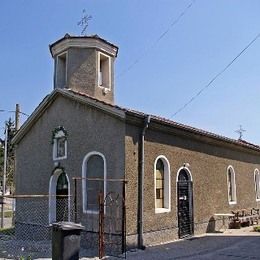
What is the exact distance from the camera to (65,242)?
30.2ft

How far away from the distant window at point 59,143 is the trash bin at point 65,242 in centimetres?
616

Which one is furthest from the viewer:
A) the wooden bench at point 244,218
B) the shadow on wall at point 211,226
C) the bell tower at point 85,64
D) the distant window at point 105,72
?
the wooden bench at point 244,218

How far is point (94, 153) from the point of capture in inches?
555

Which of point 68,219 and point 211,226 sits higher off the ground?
point 68,219

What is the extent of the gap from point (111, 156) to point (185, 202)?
4.37 m

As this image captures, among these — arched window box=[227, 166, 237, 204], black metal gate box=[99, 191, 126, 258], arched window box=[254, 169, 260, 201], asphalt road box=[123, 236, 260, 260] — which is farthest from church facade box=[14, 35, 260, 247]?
arched window box=[254, 169, 260, 201]

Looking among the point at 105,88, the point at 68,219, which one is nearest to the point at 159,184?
the point at 68,219

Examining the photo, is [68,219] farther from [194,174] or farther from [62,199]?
[194,174]

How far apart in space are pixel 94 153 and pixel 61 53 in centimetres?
534

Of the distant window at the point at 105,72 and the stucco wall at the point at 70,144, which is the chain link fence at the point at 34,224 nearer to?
the stucco wall at the point at 70,144

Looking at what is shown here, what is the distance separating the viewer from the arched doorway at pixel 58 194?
15.6 meters

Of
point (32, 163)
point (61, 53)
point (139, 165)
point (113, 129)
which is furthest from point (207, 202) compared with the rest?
point (61, 53)

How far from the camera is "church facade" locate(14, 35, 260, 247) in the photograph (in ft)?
44.0

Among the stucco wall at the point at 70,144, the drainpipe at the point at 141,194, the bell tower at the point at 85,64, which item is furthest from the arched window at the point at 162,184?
the bell tower at the point at 85,64
